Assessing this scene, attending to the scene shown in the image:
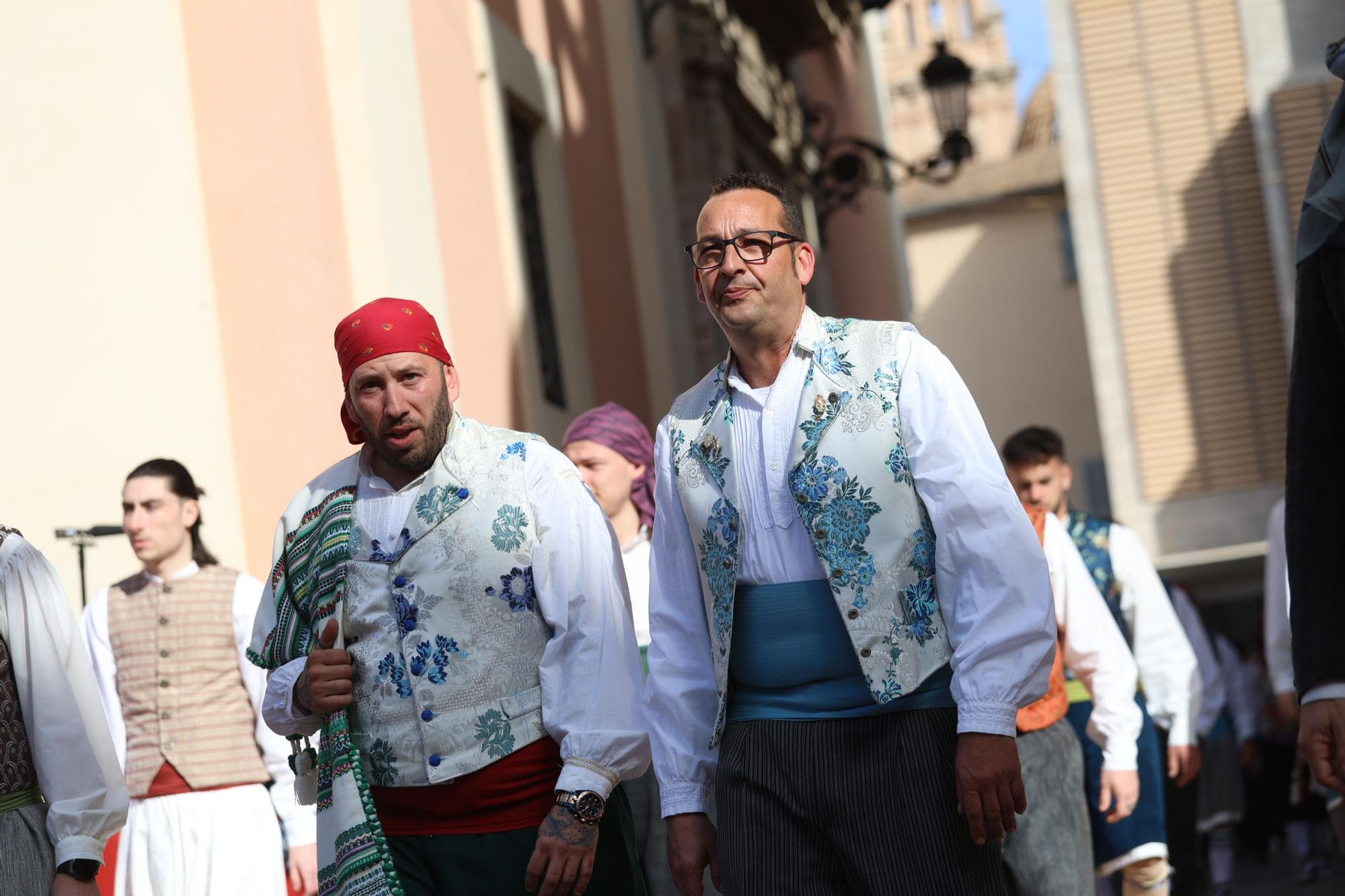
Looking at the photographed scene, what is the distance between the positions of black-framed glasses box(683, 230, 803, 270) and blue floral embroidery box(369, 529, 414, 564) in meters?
0.90

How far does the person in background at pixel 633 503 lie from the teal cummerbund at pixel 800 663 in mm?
2306

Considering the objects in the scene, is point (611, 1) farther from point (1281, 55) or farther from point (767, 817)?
point (767, 817)

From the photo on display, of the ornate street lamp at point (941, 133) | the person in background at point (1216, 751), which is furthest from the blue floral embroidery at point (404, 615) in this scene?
the ornate street lamp at point (941, 133)

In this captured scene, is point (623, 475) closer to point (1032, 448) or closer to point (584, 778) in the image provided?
point (1032, 448)

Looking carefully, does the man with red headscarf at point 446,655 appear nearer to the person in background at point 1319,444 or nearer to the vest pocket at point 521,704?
the vest pocket at point 521,704

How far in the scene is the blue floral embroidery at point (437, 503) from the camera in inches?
167

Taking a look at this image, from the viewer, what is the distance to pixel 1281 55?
1881 centimetres

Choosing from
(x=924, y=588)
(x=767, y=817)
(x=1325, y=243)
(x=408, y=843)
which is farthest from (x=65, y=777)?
(x=1325, y=243)

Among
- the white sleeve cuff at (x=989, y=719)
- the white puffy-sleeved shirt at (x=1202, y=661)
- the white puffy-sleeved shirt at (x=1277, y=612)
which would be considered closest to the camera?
the white sleeve cuff at (x=989, y=719)

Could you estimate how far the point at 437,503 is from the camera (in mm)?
4250

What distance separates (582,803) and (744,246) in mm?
1226

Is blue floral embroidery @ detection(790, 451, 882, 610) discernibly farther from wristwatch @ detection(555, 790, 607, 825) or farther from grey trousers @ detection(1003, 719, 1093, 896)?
grey trousers @ detection(1003, 719, 1093, 896)

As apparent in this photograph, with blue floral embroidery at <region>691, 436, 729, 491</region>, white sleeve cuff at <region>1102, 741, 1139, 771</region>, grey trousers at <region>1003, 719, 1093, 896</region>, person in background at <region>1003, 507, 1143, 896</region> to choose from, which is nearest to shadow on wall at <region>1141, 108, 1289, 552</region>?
person in background at <region>1003, 507, 1143, 896</region>

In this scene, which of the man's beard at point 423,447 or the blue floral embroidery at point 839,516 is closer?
the blue floral embroidery at point 839,516
